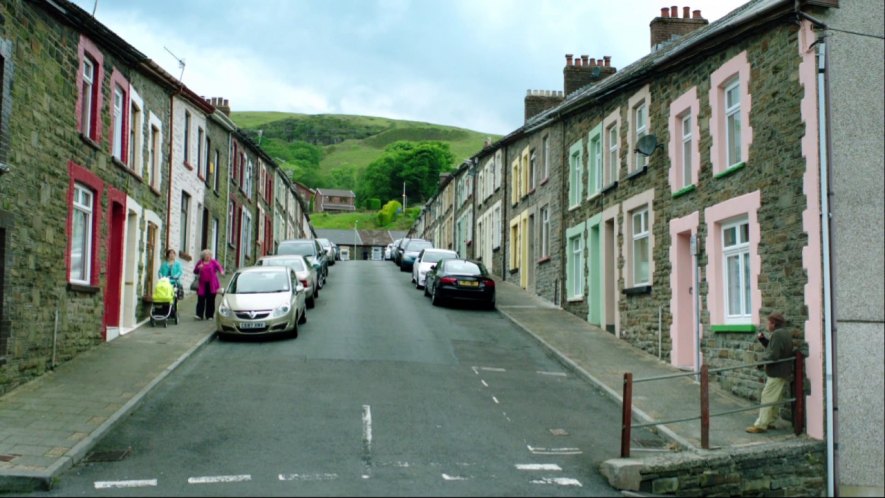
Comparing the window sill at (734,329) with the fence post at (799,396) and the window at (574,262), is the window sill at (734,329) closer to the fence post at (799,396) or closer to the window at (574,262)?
the fence post at (799,396)

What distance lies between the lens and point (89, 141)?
16.9 metres

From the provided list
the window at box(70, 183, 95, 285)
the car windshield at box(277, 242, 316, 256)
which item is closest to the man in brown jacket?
the window at box(70, 183, 95, 285)

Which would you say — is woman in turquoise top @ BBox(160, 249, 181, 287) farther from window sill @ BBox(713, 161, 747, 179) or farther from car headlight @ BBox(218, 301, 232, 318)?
window sill @ BBox(713, 161, 747, 179)

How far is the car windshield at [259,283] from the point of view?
20523mm

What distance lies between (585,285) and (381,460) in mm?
14743

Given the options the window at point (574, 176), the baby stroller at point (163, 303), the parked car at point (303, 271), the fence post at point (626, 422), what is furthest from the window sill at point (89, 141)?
the window at point (574, 176)

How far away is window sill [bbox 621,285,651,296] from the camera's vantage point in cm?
1903

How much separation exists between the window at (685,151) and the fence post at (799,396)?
6269mm

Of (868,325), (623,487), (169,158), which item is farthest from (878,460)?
(169,158)

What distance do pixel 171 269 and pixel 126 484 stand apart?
41.2 ft

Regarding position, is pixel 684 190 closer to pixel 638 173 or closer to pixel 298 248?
pixel 638 173

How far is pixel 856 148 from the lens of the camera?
11898 mm

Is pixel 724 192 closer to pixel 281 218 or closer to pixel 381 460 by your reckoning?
pixel 381 460

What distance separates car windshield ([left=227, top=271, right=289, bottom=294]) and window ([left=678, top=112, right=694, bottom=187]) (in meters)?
9.23
